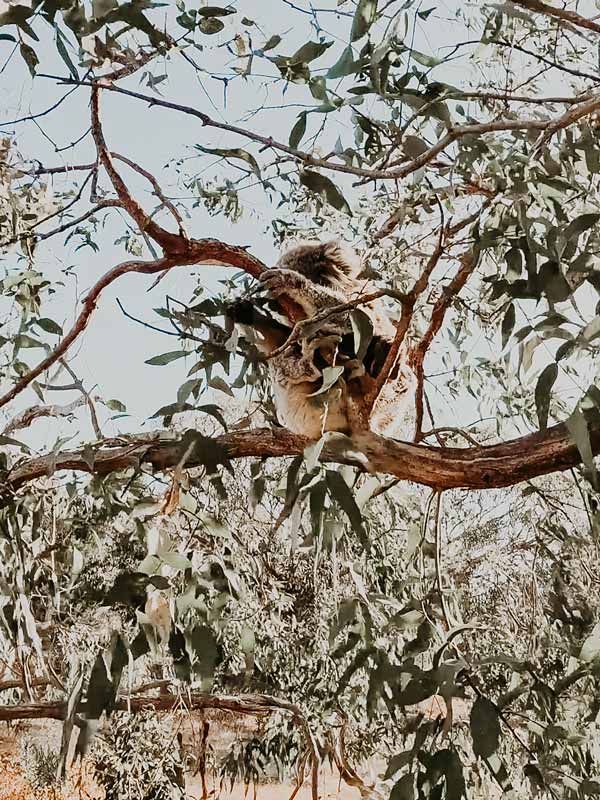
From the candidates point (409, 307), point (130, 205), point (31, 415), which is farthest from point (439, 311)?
point (31, 415)

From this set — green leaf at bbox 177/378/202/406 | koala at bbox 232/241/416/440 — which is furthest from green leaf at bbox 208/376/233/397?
koala at bbox 232/241/416/440

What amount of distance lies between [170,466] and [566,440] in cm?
54

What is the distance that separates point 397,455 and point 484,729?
1.35 feet

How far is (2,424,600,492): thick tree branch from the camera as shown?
3.81 feet

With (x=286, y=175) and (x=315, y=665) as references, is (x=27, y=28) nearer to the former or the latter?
(x=286, y=175)

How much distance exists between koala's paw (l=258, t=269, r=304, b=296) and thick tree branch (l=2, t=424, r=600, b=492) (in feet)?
1.08

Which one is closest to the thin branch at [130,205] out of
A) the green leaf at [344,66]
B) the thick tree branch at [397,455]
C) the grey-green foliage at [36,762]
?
the thick tree branch at [397,455]

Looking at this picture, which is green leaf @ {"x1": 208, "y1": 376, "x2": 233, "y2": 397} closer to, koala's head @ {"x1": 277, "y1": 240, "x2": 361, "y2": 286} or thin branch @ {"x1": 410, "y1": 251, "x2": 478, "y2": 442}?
thin branch @ {"x1": 410, "y1": 251, "x2": 478, "y2": 442}

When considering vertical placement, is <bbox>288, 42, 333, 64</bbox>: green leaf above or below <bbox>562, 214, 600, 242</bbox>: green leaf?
above

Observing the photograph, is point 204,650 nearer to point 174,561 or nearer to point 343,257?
point 174,561

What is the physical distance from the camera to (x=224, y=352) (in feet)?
3.42

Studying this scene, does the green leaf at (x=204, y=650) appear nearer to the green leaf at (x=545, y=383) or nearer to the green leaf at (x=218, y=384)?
the green leaf at (x=218, y=384)

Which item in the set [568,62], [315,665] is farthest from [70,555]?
[315,665]

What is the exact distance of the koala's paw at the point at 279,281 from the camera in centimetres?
163
